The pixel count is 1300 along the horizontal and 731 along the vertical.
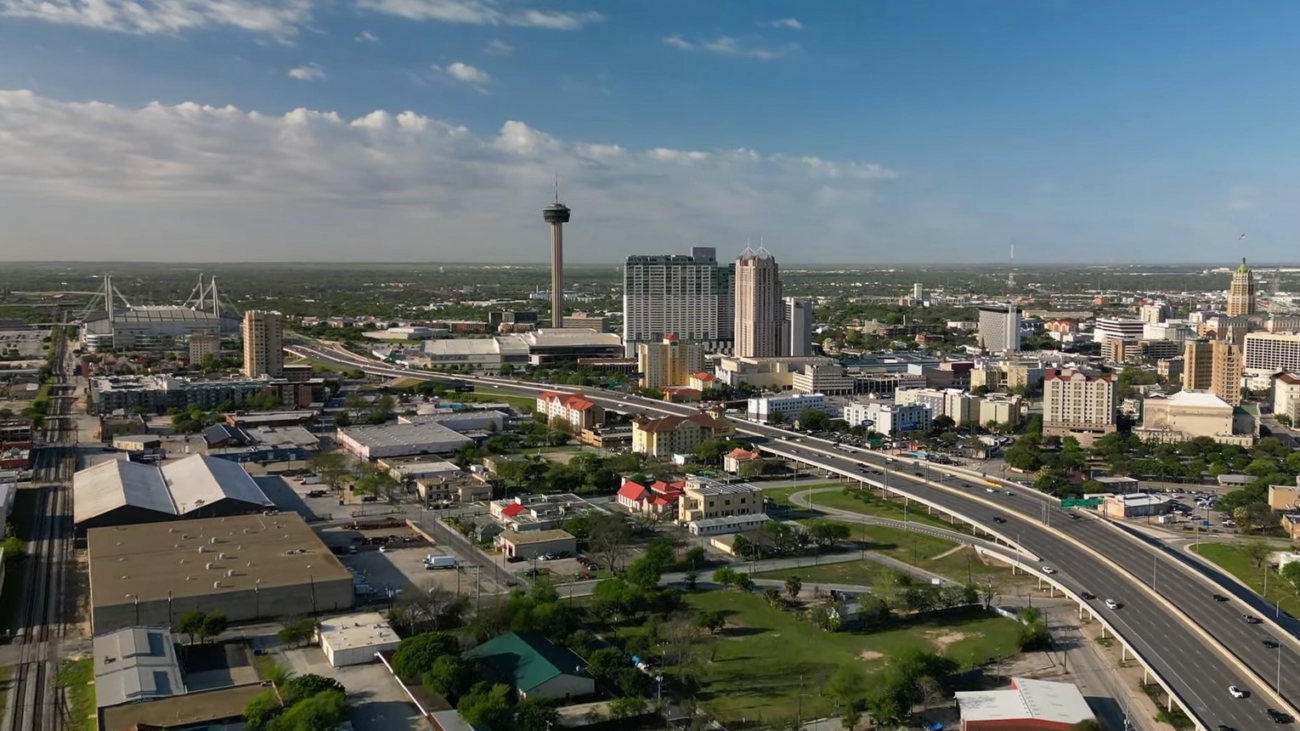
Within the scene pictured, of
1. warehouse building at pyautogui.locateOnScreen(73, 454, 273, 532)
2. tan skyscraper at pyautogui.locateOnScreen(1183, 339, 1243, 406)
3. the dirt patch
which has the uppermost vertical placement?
tan skyscraper at pyautogui.locateOnScreen(1183, 339, 1243, 406)

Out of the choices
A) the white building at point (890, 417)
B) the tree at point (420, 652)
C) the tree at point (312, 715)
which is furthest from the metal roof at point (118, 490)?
the white building at point (890, 417)

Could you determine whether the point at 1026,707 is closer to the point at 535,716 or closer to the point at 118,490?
the point at 535,716

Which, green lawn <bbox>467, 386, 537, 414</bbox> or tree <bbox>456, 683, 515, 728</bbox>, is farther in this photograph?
green lawn <bbox>467, 386, 537, 414</bbox>

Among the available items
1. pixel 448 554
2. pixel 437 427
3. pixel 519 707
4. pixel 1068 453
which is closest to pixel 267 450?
pixel 437 427

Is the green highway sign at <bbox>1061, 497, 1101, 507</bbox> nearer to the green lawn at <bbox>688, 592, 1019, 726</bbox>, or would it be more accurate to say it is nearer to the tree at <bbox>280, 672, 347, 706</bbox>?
the green lawn at <bbox>688, 592, 1019, 726</bbox>

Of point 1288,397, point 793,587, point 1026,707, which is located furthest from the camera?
point 1288,397

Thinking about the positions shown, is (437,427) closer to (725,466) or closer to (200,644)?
(725,466)

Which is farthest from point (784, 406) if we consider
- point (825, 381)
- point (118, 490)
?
point (118, 490)

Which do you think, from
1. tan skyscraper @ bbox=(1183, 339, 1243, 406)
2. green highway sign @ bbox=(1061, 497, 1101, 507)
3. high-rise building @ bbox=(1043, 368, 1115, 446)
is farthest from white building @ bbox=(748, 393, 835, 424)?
green highway sign @ bbox=(1061, 497, 1101, 507)
